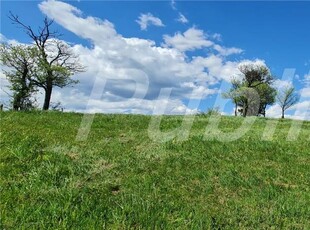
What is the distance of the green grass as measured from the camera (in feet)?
26.3

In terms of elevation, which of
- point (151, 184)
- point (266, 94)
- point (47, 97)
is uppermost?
point (266, 94)

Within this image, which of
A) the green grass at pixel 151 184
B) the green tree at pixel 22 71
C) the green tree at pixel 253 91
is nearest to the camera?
Answer: the green grass at pixel 151 184

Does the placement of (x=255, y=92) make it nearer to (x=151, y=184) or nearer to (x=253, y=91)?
(x=253, y=91)

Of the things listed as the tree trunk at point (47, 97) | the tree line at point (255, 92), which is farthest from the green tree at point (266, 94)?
the tree trunk at point (47, 97)

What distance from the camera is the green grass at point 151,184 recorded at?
8.02 meters

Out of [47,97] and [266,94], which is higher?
[266,94]

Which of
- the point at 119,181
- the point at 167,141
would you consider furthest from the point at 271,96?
the point at 119,181

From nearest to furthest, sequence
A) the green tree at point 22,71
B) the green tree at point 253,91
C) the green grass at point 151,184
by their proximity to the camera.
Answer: the green grass at point 151,184, the green tree at point 22,71, the green tree at point 253,91

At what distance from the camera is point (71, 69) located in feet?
175

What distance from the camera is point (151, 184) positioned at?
10.3 meters

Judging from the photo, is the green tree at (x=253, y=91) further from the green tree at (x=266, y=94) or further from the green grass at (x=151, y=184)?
the green grass at (x=151, y=184)


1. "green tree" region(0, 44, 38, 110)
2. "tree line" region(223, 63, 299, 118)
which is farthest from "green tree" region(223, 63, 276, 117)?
"green tree" region(0, 44, 38, 110)

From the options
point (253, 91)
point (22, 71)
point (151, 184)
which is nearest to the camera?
point (151, 184)

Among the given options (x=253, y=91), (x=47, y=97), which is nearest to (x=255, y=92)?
(x=253, y=91)
